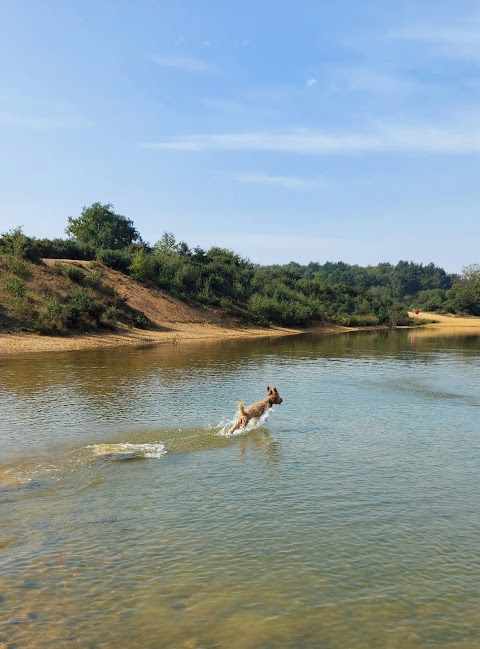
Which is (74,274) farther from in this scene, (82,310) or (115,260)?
(115,260)

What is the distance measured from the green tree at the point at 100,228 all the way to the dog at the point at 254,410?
239ft

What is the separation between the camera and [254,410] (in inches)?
701

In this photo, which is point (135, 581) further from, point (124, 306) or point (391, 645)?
point (124, 306)

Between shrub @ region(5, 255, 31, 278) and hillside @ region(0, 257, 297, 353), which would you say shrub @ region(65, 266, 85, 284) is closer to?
hillside @ region(0, 257, 297, 353)

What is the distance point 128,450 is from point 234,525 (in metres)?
5.50

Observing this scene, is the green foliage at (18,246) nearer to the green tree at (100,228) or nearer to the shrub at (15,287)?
the shrub at (15,287)

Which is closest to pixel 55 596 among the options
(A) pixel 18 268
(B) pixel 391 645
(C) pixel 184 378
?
(B) pixel 391 645

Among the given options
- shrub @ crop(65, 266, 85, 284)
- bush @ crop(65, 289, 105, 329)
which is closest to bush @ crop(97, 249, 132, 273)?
shrub @ crop(65, 266, 85, 284)

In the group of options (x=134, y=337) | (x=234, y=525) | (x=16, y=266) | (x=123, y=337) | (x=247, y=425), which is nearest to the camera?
(x=234, y=525)

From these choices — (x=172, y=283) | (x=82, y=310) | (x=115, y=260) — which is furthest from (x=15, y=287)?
(x=172, y=283)

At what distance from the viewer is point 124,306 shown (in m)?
55.8

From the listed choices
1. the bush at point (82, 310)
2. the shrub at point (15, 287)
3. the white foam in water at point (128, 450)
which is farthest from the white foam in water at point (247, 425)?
the shrub at point (15, 287)

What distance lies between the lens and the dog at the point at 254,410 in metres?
17.2

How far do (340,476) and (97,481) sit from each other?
213 inches
